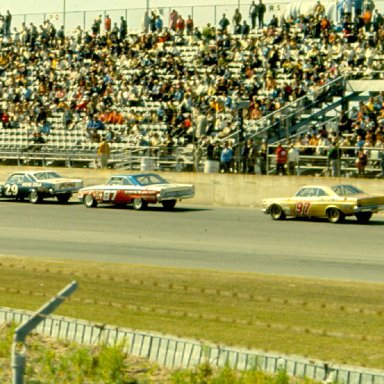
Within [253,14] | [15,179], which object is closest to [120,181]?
[15,179]

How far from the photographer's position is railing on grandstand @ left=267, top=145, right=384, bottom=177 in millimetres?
35031

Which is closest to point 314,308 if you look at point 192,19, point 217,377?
point 217,377

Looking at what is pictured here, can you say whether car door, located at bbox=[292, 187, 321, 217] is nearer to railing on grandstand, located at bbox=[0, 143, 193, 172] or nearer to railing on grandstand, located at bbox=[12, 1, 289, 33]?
railing on grandstand, located at bbox=[0, 143, 193, 172]

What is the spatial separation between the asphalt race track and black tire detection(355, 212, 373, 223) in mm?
254

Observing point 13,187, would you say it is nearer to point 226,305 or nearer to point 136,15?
point 136,15

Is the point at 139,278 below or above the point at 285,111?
below

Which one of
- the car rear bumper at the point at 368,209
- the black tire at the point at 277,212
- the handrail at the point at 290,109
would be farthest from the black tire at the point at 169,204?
the car rear bumper at the point at 368,209

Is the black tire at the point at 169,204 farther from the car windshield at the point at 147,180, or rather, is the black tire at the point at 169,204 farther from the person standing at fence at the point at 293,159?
the person standing at fence at the point at 293,159

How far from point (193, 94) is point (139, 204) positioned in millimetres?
9470

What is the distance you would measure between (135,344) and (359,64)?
32.5 metres

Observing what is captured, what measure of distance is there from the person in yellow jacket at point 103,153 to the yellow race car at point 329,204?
11478 mm

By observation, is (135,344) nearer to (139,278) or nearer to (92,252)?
(139,278)

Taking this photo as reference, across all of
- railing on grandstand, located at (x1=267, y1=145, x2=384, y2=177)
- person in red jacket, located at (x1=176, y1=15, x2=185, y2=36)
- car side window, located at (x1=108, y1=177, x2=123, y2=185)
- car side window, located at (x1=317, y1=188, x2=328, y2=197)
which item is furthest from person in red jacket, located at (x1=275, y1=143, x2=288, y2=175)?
person in red jacket, located at (x1=176, y1=15, x2=185, y2=36)

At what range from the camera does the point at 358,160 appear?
115 ft
